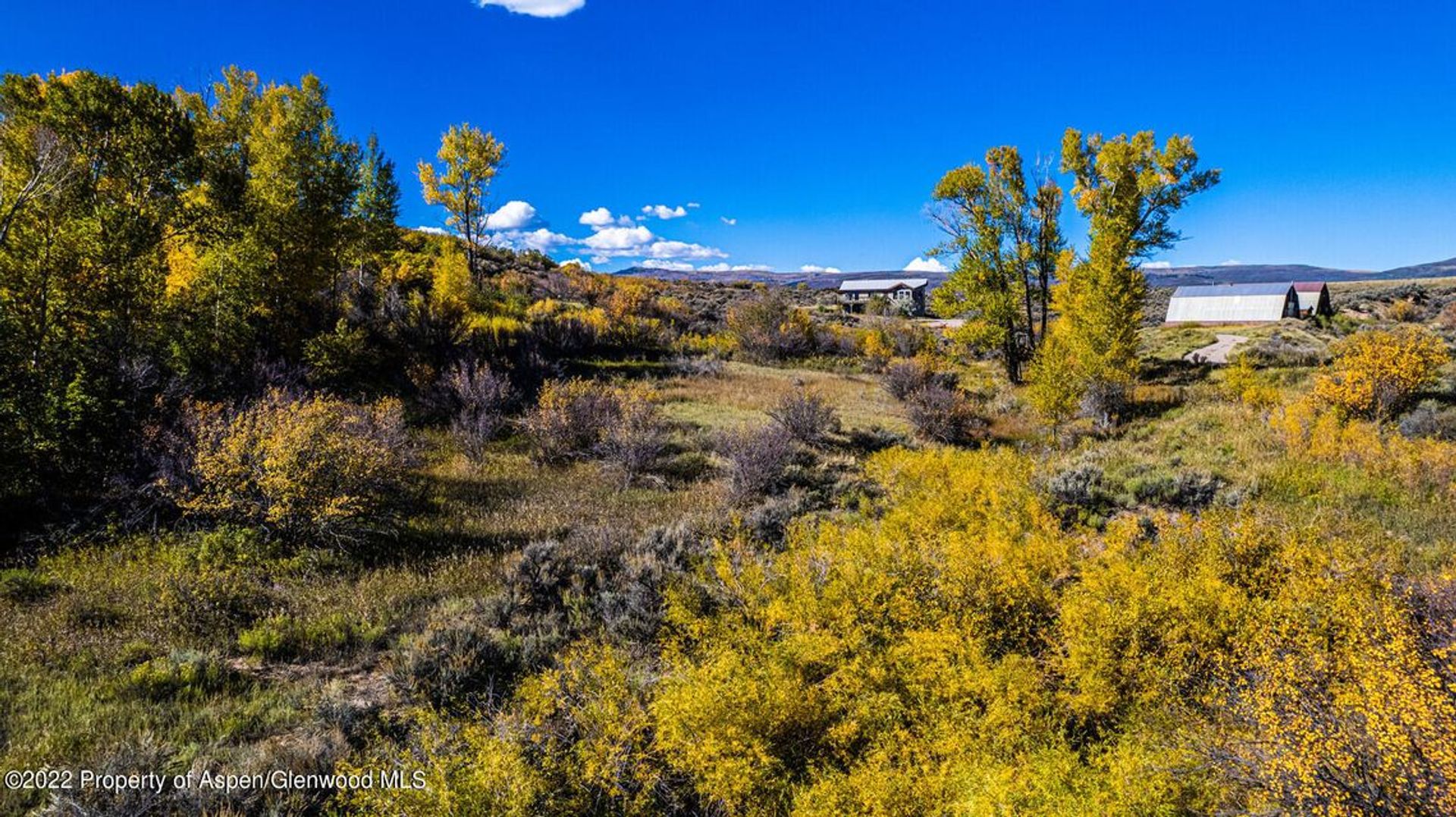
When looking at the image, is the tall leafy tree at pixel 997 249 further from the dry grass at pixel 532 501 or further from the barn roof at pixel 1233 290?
the barn roof at pixel 1233 290

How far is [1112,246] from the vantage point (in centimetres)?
1806

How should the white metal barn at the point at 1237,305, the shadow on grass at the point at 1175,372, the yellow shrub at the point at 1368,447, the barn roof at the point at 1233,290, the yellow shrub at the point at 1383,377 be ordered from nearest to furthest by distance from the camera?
the yellow shrub at the point at 1368,447 → the yellow shrub at the point at 1383,377 → the shadow on grass at the point at 1175,372 → the white metal barn at the point at 1237,305 → the barn roof at the point at 1233,290

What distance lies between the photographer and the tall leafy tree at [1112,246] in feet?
56.1

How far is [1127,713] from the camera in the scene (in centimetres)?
484

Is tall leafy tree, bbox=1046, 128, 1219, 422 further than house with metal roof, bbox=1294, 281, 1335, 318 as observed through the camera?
No

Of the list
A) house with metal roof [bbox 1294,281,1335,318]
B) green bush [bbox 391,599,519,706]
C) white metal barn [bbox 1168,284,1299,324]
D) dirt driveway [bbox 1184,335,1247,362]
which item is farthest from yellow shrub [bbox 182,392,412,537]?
house with metal roof [bbox 1294,281,1335,318]

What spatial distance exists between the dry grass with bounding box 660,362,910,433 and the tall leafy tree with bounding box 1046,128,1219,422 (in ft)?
18.9

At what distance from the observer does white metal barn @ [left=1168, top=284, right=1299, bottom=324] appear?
39906mm

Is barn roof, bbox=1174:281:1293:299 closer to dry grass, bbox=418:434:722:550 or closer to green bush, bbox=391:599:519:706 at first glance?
dry grass, bbox=418:434:722:550

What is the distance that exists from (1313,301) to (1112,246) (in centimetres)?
Result: 3955

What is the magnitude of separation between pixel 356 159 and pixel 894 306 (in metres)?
48.6

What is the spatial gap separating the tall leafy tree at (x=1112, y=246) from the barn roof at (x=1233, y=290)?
30.0 metres

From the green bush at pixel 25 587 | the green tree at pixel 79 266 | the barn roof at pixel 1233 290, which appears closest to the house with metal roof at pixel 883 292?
the barn roof at pixel 1233 290

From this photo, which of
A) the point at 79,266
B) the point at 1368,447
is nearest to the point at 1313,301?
the point at 1368,447
